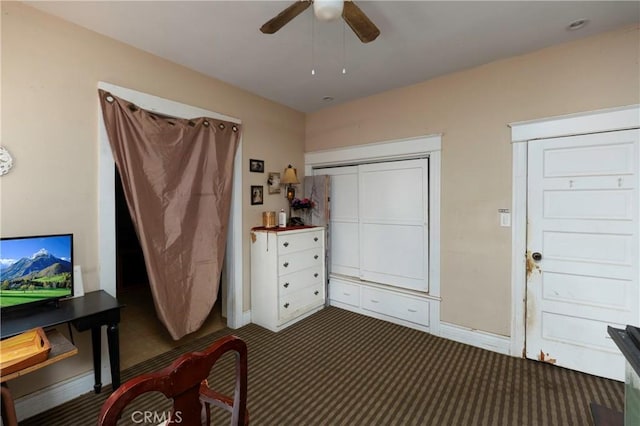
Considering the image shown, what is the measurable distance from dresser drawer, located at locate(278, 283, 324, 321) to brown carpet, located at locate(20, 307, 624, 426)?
32 centimetres

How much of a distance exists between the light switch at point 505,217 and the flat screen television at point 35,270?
339cm

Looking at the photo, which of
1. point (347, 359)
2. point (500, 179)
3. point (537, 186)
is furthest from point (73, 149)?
point (537, 186)

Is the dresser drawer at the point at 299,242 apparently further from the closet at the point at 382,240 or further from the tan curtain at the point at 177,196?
the tan curtain at the point at 177,196

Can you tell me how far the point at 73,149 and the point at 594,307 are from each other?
13.5ft

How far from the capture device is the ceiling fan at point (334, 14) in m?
1.43

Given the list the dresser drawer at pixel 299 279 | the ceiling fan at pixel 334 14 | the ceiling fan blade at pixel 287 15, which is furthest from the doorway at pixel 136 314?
the ceiling fan at pixel 334 14

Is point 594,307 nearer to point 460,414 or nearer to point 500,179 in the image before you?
point 500,179

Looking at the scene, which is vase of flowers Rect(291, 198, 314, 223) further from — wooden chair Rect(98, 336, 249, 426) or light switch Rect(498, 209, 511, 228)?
wooden chair Rect(98, 336, 249, 426)

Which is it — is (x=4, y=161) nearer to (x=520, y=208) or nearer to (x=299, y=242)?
(x=299, y=242)

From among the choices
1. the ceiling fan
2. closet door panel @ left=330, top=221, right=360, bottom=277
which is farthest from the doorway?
the ceiling fan

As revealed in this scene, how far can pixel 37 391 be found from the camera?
74.2 inches

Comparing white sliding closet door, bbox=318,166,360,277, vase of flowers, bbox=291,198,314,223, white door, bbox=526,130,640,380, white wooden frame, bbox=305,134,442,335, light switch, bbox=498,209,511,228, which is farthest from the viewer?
vase of flowers, bbox=291,198,314,223

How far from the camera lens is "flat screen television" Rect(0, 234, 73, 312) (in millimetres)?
1689

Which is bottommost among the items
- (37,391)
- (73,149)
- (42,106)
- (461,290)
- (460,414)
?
(460,414)
